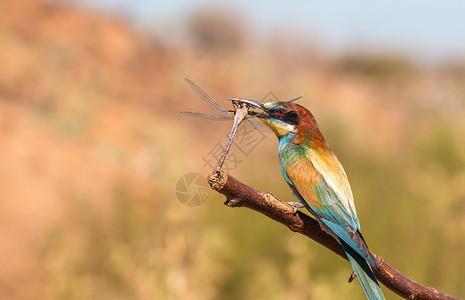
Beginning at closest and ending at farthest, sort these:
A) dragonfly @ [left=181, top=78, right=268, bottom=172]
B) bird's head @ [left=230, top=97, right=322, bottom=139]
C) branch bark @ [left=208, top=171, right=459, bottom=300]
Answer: dragonfly @ [left=181, top=78, right=268, bottom=172]
branch bark @ [left=208, top=171, right=459, bottom=300]
bird's head @ [left=230, top=97, right=322, bottom=139]

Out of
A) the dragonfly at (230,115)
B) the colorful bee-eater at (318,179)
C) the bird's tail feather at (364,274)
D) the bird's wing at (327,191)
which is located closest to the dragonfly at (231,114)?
the dragonfly at (230,115)

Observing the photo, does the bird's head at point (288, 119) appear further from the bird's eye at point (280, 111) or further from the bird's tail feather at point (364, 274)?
the bird's tail feather at point (364, 274)

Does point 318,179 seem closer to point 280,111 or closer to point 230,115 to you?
point 280,111

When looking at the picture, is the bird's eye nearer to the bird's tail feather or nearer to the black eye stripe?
the black eye stripe

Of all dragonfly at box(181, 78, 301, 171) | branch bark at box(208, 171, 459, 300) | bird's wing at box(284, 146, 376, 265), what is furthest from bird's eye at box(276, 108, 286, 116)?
branch bark at box(208, 171, 459, 300)

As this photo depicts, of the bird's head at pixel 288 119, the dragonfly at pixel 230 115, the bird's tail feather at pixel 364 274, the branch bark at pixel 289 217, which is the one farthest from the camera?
the bird's head at pixel 288 119

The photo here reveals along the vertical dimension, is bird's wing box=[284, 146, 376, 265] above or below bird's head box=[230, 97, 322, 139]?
below

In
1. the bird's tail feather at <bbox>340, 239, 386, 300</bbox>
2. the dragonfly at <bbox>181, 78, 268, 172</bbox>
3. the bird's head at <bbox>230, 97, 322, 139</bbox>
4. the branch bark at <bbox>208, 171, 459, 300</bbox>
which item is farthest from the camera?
the bird's head at <bbox>230, 97, 322, 139</bbox>
